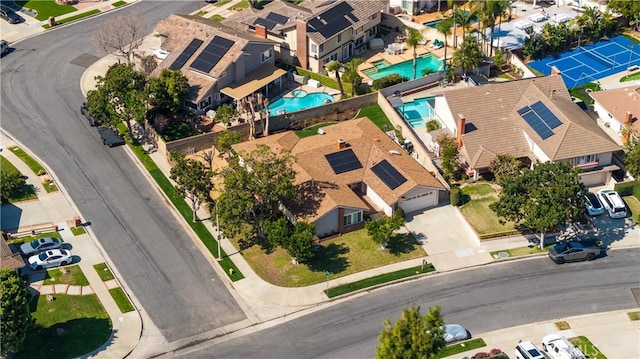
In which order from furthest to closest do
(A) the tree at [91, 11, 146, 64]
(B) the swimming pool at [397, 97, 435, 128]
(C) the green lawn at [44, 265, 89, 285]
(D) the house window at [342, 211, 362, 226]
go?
(A) the tree at [91, 11, 146, 64] → (B) the swimming pool at [397, 97, 435, 128] → (D) the house window at [342, 211, 362, 226] → (C) the green lawn at [44, 265, 89, 285]

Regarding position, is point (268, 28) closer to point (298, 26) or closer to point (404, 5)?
point (298, 26)

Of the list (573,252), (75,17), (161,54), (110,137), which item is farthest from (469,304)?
(75,17)

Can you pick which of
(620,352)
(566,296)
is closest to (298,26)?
(566,296)

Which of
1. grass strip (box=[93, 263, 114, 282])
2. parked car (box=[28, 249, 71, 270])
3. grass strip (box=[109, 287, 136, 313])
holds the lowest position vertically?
grass strip (box=[109, 287, 136, 313])

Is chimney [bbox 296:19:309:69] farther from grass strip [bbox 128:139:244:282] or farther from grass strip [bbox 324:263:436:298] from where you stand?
grass strip [bbox 324:263:436:298]

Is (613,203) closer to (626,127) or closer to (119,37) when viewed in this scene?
(626,127)

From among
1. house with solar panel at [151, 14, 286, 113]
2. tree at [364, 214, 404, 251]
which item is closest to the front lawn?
tree at [364, 214, 404, 251]
